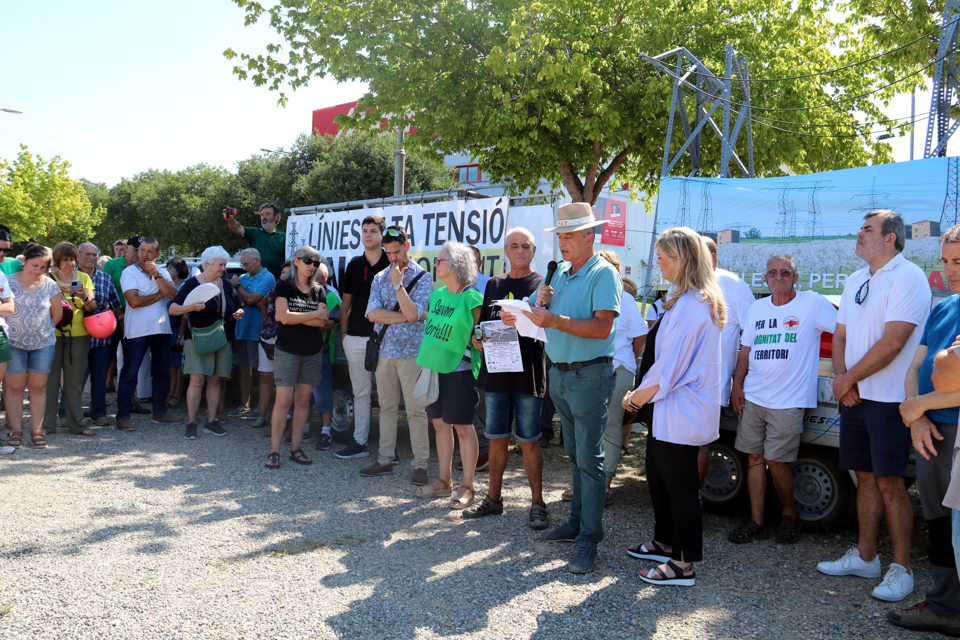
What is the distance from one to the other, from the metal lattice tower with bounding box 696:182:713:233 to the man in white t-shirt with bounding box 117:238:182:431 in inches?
261

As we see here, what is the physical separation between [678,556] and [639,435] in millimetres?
4631

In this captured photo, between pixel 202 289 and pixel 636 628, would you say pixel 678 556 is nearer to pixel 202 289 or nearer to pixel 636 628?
pixel 636 628

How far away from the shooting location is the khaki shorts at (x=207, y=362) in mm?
7301

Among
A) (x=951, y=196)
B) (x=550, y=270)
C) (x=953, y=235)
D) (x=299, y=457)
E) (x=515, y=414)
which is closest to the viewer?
(x=953, y=235)

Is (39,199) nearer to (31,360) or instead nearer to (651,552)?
(31,360)

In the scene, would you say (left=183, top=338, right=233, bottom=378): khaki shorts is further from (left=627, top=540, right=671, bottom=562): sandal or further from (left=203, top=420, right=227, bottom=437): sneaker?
(left=627, top=540, right=671, bottom=562): sandal

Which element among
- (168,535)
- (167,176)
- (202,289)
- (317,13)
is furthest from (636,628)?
(167,176)

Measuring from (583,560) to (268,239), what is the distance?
6.51 meters

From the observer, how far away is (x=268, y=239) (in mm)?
8875

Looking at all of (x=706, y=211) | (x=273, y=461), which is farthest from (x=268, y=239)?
(x=706, y=211)

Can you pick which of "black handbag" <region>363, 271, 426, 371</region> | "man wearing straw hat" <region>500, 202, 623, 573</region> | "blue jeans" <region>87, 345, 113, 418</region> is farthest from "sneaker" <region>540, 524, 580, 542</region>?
"blue jeans" <region>87, 345, 113, 418</region>

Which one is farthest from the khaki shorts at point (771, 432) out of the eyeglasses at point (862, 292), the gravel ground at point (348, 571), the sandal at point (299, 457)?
the sandal at point (299, 457)

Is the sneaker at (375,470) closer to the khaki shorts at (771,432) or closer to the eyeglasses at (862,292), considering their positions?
the khaki shorts at (771,432)

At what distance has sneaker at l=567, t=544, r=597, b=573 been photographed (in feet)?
12.6
